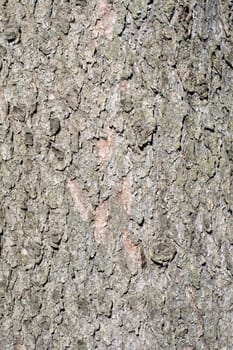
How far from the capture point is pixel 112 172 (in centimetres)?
157

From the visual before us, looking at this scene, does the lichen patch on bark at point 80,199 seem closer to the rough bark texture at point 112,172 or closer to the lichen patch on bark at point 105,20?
the rough bark texture at point 112,172

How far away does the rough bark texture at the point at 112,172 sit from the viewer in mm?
1556

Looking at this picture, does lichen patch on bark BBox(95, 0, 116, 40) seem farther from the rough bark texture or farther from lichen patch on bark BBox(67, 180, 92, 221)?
lichen patch on bark BBox(67, 180, 92, 221)

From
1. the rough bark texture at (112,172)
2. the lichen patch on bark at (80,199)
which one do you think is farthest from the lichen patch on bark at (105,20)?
the lichen patch on bark at (80,199)

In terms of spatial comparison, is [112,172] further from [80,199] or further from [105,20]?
[105,20]

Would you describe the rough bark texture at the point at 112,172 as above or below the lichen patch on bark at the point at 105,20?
below

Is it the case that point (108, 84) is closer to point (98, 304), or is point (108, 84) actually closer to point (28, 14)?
point (28, 14)

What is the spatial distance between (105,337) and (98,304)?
72mm

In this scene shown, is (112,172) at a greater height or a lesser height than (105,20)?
lesser

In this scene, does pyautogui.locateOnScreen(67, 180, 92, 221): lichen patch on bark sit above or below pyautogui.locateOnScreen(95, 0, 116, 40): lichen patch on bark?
below

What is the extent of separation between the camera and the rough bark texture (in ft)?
5.10

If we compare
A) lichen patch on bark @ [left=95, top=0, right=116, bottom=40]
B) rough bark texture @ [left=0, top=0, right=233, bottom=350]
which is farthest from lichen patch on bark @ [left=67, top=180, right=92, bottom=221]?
lichen patch on bark @ [left=95, top=0, right=116, bottom=40]

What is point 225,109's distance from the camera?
64.3 inches

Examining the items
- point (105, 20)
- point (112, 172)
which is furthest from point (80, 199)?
point (105, 20)
